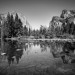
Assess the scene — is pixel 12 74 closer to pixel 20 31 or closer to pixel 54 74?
pixel 54 74

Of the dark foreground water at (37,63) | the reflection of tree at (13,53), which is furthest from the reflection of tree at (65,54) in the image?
the reflection of tree at (13,53)

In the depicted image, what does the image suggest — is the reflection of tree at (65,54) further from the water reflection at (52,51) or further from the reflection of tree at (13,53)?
the reflection of tree at (13,53)

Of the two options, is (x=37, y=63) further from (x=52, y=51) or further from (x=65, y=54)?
(x=52, y=51)

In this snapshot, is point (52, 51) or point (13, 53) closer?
point (13, 53)

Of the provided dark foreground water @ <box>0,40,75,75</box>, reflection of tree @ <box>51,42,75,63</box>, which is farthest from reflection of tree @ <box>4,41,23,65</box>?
reflection of tree @ <box>51,42,75,63</box>

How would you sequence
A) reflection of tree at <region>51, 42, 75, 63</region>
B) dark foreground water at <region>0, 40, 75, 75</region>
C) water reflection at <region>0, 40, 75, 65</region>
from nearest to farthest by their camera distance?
dark foreground water at <region>0, 40, 75, 75</region>, reflection of tree at <region>51, 42, 75, 63</region>, water reflection at <region>0, 40, 75, 65</region>

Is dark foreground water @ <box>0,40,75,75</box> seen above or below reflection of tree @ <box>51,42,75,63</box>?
above

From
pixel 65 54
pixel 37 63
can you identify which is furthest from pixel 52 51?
pixel 37 63

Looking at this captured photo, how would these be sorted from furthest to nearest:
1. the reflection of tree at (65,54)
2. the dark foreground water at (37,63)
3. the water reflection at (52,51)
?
the water reflection at (52,51), the reflection of tree at (65,54), the dark foreground water at (37,63)

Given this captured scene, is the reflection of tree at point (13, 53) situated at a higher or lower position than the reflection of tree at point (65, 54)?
higher

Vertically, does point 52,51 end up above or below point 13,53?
below

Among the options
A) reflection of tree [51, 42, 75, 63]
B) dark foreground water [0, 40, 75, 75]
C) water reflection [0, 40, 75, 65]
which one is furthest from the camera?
water reflection [0, 40, 75, 65]

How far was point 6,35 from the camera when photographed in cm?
6228

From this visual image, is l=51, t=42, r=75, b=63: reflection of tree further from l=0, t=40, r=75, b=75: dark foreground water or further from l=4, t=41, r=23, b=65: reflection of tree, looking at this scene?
l=4, t=41, r=23, b=65: reflection of tree
